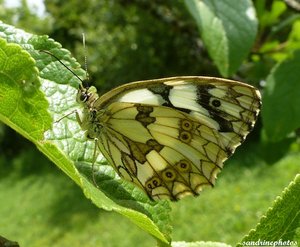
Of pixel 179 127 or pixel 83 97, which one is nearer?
pixel 83 97

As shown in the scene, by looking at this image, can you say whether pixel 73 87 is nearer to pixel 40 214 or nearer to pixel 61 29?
pixel 40 214

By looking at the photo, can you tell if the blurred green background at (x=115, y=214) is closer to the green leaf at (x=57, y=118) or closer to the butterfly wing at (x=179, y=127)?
the butterfly wing at (x=179, y=127)

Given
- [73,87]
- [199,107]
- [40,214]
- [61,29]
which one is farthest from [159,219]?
[61,29]

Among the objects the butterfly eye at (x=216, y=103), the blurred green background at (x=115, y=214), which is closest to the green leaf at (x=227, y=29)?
the butterfly eye at (x=216, y=103)

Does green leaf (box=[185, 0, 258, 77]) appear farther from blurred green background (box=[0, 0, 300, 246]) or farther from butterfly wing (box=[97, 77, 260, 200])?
blurred green background (box=[0, 0, 300, 246])

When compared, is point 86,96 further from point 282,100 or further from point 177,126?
point 282,100

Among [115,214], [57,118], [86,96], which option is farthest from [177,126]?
[115,214]

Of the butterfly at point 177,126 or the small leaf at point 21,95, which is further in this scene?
the butterfly at point 177,126
